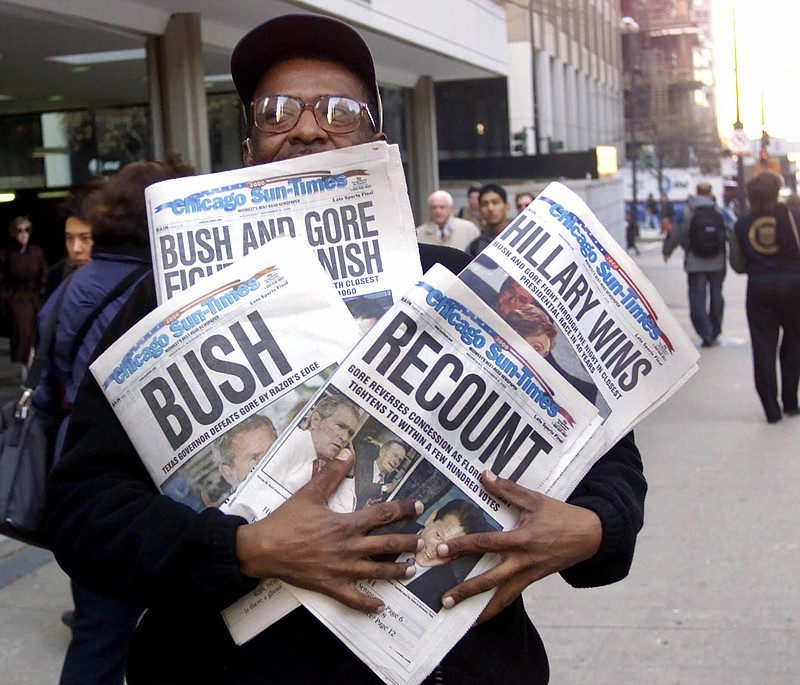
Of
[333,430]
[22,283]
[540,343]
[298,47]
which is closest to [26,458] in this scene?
[298,47]

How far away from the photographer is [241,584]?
151 centimetres

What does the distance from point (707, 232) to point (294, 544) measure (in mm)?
12804

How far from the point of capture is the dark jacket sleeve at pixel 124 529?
1.51 meters

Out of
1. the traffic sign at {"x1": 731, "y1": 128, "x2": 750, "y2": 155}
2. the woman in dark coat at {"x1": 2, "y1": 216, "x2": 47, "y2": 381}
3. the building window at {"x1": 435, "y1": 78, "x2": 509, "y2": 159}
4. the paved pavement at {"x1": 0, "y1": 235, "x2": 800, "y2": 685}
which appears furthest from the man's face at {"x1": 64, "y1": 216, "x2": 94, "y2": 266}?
the building window at {"x1": 435, "y1": 78, "x2": 509, "y2": 159}

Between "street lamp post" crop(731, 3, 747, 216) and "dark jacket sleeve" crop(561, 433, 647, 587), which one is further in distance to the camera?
"street lamp post" crop(731, 3, 747, 216)

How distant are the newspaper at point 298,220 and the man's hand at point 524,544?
1.12ft

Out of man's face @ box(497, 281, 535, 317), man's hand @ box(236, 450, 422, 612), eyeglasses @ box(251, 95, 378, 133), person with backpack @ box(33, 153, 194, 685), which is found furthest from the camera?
person with backpack @ box(33, 153, 194, 685)

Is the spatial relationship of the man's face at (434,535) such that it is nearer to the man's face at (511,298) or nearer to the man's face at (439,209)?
the man's face at (511,298)

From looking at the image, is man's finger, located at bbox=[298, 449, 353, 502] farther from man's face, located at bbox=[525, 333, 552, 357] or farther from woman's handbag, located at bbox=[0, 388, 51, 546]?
woman's handbag, located at bbox=[0, 388, 51, 546]

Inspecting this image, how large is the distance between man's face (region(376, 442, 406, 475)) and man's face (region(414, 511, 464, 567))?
82 mm

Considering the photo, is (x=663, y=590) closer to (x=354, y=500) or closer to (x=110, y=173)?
(x=354, y=500)

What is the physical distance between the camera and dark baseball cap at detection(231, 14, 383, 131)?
181cm

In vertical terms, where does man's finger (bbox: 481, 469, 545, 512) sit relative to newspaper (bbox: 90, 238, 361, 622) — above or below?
below

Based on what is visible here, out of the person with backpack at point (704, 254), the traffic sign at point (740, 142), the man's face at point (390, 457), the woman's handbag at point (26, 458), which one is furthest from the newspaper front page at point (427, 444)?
the traffic sign at point (740, 142)
